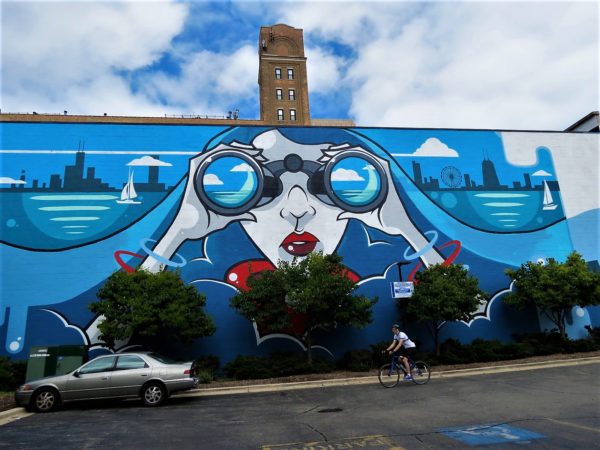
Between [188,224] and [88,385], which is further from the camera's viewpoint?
[188,224]

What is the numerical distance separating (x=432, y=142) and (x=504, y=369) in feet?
35.8

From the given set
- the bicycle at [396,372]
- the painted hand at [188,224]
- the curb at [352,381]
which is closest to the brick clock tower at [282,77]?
the painted hand at [188,224]

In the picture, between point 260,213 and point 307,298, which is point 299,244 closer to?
point 260,213

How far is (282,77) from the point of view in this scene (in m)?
61.9

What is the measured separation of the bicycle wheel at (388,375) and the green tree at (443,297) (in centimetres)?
386

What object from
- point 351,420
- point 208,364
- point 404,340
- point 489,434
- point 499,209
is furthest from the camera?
point 499,209

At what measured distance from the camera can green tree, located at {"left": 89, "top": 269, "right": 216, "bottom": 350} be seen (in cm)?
1342

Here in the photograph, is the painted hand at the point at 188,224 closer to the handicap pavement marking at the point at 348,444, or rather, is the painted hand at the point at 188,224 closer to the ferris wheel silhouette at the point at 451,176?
the ferris wheel silhouette at the point at 451,176

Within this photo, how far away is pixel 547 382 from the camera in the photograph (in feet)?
36.0

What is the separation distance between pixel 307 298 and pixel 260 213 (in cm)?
555

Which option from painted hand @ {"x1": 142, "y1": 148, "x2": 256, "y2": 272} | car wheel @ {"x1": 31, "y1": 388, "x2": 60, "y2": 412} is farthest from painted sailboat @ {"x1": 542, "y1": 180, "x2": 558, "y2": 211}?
car wheel @ {"x1": 31, "y1": 388, "x2": 60, "y2": 412}

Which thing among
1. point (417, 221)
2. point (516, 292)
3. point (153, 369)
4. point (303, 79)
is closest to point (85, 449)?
point (153, 369)

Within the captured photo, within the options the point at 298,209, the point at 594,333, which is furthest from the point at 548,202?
the point at 298,209

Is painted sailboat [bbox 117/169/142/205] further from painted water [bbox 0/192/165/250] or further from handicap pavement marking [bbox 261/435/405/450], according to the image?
handicap pavement marking [bbox 261/435/405/450]
